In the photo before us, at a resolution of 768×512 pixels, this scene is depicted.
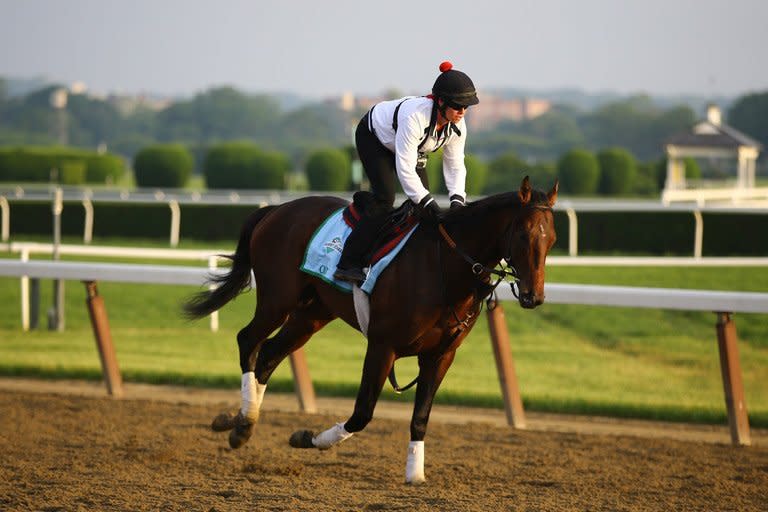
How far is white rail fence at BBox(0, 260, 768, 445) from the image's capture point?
654 centimetres

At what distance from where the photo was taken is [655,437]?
688 centimetres

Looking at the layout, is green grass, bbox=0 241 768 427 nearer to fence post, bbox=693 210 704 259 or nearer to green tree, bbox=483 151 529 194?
fence post, bbox=693 210 704 259

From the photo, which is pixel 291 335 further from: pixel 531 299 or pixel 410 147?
pixel 531 299

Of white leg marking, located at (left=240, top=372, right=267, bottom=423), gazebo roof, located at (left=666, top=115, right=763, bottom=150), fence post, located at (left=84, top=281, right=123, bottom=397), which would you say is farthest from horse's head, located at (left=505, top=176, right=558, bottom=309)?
gazebo roof, located at (left=666, top=115, right=763, bottom=150)

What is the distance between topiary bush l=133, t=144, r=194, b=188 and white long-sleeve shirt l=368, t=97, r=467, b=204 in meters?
37.9

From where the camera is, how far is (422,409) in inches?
209

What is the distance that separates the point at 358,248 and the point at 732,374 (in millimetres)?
2411

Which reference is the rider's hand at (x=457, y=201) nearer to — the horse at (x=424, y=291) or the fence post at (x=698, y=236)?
the horse at (x=424, y=291)

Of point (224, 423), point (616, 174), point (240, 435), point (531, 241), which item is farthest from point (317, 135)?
point (531, 241)

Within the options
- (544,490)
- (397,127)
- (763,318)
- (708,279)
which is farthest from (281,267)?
(708,279)

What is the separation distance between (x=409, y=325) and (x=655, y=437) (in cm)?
240

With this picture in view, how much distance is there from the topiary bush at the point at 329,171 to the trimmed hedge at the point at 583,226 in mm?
19222

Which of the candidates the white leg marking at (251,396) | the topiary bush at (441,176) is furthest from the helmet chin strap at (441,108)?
the topiary bush at (441,176)

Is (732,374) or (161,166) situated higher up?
(732,374)
